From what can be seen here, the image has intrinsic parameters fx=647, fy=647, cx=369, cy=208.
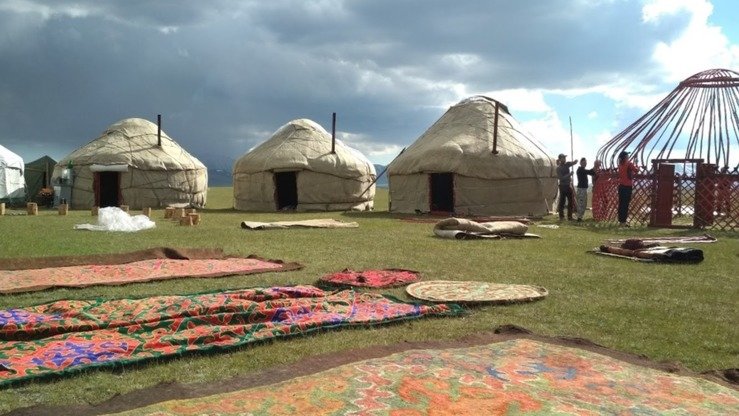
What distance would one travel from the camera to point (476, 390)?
196cm

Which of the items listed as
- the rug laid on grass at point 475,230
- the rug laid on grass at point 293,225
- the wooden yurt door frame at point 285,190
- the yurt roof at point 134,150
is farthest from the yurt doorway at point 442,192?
the yurt roof at point 134,150

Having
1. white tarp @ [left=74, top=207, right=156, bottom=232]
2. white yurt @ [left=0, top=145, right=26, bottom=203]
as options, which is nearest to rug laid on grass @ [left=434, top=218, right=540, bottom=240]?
white tarp @ [left=74, top=207, right=156, bottom=232]

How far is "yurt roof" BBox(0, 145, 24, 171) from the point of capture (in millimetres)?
15715

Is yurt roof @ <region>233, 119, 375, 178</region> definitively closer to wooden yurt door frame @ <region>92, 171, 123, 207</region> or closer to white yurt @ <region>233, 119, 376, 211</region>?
white yurt @ <region>233, 119, 376, 211</region>

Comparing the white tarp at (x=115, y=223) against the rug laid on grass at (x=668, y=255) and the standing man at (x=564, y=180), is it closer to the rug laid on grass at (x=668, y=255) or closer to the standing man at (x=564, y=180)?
the rug laid on grass at (x=668, y=255)

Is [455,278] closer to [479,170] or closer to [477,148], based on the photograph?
[479,170]

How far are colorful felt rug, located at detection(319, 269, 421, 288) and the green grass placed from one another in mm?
141

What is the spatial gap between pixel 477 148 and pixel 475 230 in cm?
497

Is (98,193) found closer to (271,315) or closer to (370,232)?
(370,232)

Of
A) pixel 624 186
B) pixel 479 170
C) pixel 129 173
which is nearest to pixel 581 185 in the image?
pixel 624 186

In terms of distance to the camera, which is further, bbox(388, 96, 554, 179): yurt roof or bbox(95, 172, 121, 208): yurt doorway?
bbox(95, 172, 121, 208): yurt doorway

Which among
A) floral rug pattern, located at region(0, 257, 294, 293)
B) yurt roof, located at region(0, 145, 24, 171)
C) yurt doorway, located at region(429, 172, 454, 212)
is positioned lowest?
floral rug pattern, located at region(0, 257, 294, 293)

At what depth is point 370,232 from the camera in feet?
26.1

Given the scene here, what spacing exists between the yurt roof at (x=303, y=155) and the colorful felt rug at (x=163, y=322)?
11160 millimetres
